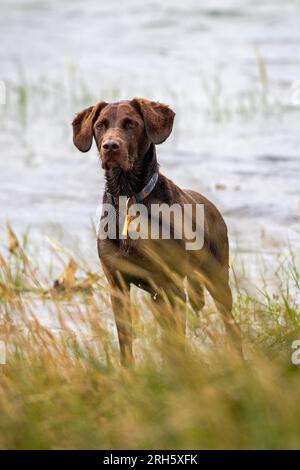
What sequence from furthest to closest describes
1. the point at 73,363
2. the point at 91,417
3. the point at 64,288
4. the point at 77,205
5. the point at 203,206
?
the point at 77,205 → the point at 64,288 → the point at 203,206 → the point at 73,363 → the point at 91,417

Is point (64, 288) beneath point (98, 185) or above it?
beneath

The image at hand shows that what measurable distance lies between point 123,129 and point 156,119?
0.22m

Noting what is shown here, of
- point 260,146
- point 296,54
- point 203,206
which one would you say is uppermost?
point 296,54

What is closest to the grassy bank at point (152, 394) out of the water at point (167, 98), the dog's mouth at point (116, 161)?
the dog's mouth at point (116, 161)

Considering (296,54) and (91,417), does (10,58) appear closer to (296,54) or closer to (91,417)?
(296,54)

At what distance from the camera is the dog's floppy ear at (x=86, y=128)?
667 cm

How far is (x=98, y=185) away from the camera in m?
12.9

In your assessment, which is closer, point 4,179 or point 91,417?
point 91,417

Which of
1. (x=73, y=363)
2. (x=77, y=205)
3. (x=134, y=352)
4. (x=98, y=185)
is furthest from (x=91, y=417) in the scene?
(x=98, y=185)

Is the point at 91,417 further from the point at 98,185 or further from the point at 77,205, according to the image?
the point at 98,185

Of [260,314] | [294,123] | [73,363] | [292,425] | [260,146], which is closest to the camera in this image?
[292,425]

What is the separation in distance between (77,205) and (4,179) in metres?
1.67

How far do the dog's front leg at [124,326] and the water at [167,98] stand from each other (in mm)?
1266

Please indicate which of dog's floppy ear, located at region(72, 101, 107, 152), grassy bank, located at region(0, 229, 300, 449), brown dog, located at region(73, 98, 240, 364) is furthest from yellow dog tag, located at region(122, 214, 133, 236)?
grassy bank, located at region(0, 229, 300, 449)
